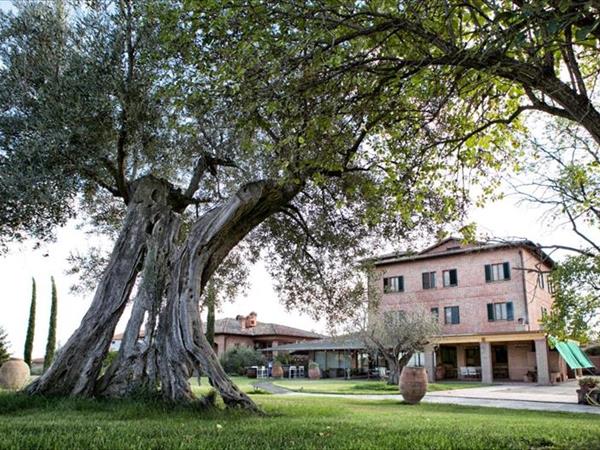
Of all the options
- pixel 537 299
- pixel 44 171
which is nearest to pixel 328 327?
pixel 44 171

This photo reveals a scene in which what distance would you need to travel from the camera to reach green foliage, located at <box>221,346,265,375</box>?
128 feet

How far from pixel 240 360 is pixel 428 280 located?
15067mm

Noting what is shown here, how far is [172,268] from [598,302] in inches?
353

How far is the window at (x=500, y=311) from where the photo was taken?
3228 cm

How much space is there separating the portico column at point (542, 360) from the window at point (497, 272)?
4636 mm

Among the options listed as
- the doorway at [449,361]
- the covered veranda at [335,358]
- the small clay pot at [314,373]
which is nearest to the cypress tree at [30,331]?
the covered veranda at [335,358]

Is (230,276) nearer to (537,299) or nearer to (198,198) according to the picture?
(198,198)

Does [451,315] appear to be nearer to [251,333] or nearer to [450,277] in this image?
[450,277]

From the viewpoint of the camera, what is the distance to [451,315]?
115ft

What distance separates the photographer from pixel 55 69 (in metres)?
9.76

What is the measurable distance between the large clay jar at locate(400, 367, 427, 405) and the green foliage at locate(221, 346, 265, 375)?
24236 mm

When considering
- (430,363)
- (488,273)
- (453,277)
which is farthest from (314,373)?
(488,273)

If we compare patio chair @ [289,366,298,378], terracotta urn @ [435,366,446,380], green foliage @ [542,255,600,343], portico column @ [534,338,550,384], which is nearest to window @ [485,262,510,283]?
portico column @ [534,338,550,384]

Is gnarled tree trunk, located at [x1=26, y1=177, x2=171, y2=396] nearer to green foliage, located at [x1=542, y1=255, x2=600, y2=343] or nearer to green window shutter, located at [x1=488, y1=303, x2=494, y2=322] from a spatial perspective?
green foliage, located at [x1=542, y1=255, x2=600, y2=343]
